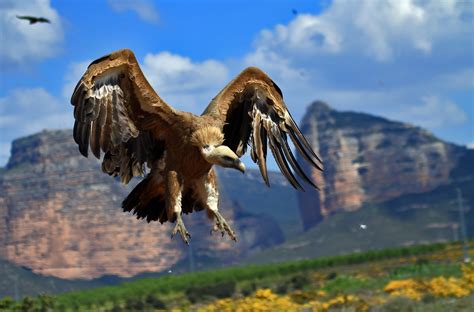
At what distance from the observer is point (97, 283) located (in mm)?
176000

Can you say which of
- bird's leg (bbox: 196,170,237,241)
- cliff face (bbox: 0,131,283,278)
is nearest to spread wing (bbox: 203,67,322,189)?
bird's leg (bbox: 196,170,237,241)

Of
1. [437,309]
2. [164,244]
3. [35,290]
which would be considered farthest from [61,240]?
[437,309]

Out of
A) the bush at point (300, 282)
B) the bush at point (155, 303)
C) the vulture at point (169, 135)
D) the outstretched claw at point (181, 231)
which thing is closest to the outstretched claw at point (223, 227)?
the vulture at point (169, 135)

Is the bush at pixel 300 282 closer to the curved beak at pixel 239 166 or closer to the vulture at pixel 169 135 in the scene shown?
the vulture at pixel 169 135

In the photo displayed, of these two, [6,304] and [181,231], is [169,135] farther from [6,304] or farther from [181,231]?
[6,304]

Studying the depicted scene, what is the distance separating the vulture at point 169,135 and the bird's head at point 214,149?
11mm

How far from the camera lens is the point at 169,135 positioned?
13.2 meters

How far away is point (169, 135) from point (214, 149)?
90 centimetres

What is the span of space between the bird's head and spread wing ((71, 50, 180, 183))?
50 cm

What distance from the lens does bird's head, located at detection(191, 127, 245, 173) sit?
12273 mm

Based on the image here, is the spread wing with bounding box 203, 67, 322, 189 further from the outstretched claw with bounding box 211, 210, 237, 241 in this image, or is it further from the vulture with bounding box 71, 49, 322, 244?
the outstretched claw with bounding box 211, 210, 237, 241

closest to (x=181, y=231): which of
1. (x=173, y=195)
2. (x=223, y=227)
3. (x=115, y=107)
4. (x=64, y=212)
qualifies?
(x=223, y=227)

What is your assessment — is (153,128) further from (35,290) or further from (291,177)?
(35,290)

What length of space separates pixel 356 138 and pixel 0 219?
6300 cm
